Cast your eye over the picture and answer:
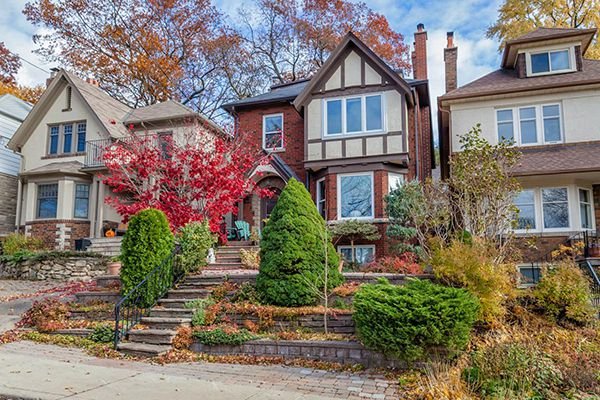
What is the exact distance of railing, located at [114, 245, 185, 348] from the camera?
8600 millimetres

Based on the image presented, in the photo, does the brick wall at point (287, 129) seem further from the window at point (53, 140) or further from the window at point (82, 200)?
the window at point (53, 140)

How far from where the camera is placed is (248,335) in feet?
25.3

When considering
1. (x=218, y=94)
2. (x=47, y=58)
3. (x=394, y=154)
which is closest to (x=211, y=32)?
(x=218, y=94)

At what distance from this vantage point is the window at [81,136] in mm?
21375

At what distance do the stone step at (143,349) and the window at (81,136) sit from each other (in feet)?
53.2

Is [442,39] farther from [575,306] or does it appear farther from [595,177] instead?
[575,306]

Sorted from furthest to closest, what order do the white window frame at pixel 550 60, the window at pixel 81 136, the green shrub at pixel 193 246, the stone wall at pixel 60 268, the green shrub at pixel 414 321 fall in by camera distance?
the window at pixel 81 136 → the stone wall at pixel 60 268 → the white window frame at pixel 550 60 → the green shrub at pixel 193 246 → the green shrub at pixel 414 321

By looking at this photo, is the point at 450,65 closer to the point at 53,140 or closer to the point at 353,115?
the point at 353,115

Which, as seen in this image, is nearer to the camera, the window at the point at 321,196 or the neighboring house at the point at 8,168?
the window at the point at 321,196

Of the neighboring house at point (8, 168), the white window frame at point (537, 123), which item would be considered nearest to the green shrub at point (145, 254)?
the white window frame at point (537, 123)

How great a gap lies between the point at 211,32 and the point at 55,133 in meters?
12.4

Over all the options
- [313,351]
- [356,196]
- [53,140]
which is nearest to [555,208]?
[356,196]

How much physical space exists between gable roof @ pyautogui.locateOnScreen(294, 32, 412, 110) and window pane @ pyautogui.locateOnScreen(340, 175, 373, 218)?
3.43 meters

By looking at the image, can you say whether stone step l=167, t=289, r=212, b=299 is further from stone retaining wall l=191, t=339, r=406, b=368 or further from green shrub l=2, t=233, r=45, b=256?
green shrub l=2, t=233, r=45, b=256
